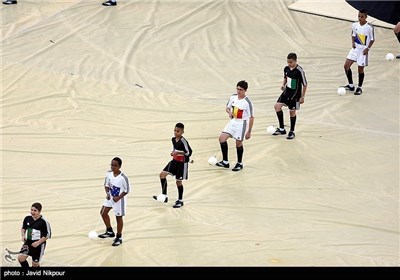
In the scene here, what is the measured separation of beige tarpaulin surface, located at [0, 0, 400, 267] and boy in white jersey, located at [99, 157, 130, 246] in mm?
398

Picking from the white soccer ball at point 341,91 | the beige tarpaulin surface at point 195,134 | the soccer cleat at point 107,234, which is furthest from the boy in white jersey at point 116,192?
the white soccer ball at point 341,91

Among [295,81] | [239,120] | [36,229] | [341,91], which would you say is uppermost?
[295,81]

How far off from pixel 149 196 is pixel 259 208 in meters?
1.59

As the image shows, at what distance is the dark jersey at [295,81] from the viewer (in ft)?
46.5

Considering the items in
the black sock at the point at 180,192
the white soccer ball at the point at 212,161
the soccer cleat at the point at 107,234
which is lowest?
the soccer cleat at the point at 107,234

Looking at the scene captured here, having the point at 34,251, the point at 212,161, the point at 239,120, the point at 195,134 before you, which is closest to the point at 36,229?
the point at 34,251

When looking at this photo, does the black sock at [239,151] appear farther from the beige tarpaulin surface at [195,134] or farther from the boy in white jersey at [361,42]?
the boy in white jersey at [361,42]

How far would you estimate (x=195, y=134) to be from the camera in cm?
1483

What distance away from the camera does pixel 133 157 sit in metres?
13.9

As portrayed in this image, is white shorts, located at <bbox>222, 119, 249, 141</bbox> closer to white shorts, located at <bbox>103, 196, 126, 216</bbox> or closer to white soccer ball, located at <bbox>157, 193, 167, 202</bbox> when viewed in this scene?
white soccer ball, located at <bbox>157, 193, 167, 202</bbox>

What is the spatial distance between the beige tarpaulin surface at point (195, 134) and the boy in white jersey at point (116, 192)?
398 mm

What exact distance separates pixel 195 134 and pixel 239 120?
1.76 meters

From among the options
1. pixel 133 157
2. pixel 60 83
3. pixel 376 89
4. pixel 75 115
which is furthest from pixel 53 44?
pixel 376 89

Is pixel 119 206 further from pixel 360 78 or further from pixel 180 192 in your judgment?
pixel 360 78
